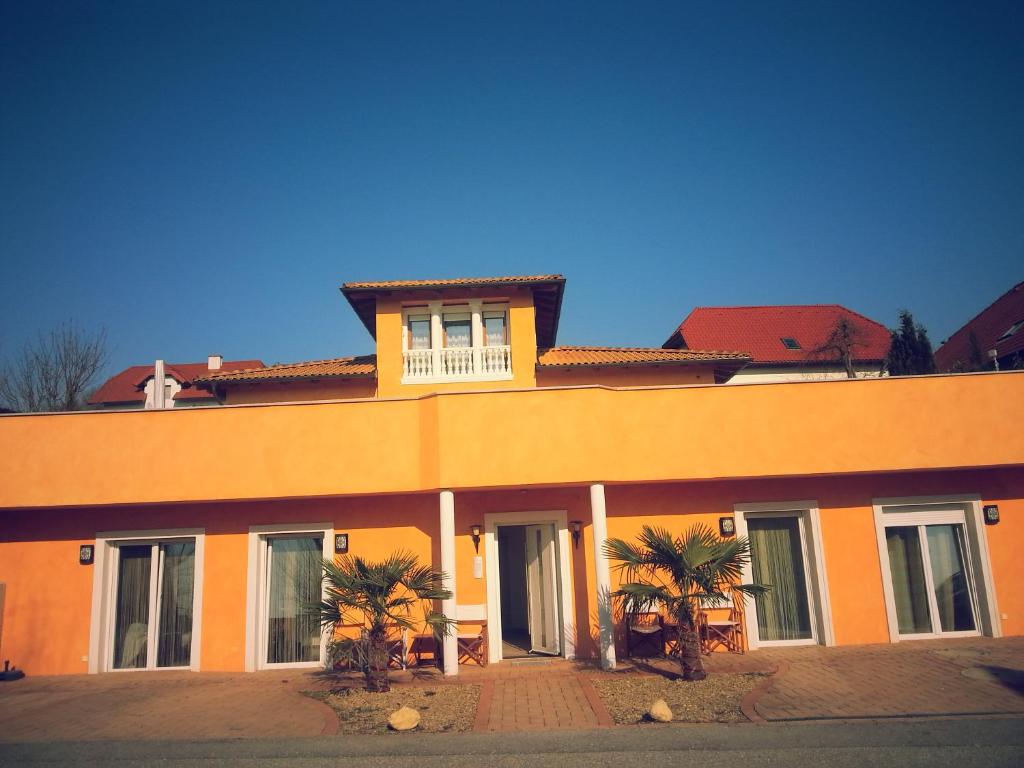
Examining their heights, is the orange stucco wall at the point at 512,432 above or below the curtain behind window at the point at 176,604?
above

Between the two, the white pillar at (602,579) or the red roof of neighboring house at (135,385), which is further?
the red roof of neighboring house at (135,385)

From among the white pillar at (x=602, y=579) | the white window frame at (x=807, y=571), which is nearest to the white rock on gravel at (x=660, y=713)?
the white pillar at (x=602, y=579)

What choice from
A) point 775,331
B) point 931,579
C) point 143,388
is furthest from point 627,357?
→ point 143,388

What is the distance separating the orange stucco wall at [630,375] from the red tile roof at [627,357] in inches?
9.7

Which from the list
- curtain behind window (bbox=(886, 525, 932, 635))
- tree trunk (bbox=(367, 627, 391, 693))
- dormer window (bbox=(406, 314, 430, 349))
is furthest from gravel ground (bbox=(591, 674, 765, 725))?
dormer window (bbox=(406, 314, 430, 349))

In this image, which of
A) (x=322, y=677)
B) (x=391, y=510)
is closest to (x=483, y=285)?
(x=391, y=510)

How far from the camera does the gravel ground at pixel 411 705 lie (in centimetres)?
810

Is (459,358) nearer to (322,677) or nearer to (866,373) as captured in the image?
(322,677)

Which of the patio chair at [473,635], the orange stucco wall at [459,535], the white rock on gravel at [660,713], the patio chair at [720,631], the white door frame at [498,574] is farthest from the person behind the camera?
the orange stucco wall at [459,535]

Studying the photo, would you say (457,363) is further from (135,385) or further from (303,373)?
(135,385)

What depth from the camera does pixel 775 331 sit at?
120ft

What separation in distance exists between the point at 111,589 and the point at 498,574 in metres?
6.76

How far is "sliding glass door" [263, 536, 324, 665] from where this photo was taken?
468 inches

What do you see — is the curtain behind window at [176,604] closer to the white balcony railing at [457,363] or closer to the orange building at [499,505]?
the orange building at [499,505]
